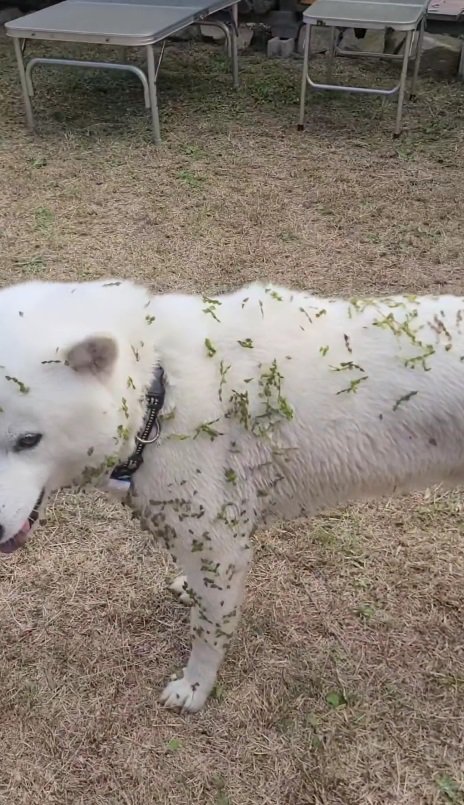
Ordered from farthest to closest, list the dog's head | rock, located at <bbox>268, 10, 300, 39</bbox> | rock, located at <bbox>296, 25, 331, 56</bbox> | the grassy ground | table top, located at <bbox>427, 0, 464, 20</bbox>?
rock, located at <bbox>268, 10, 300, 39</bbox> → rock, located at <bbox>296, 25, 331, 56</bbox> → table top, located at <bbox>427, 0, 464, 20</bbox> → the grassy ground → the dog's head

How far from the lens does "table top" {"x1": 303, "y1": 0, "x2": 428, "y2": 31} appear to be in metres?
5.14

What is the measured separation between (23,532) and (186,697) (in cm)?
88

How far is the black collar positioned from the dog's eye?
0.24m

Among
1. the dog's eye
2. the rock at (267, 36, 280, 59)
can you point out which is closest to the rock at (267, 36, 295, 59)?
the rock at (267, 36, 280, 59)

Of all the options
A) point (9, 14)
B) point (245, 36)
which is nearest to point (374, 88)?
point (245, 36)

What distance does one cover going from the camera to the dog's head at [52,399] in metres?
1.44

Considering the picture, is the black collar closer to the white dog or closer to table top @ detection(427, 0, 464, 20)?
the white dog

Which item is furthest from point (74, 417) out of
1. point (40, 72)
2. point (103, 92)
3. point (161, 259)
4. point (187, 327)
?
point (40, 72)

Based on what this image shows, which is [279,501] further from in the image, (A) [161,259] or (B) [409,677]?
(A) [161,259]

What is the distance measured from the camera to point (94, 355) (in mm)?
1480

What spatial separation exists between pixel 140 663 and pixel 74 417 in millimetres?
1144

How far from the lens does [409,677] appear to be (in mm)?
2219

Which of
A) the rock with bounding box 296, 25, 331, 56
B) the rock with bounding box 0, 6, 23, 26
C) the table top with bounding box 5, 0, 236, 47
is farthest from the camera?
the rock with bounding box 0, 6, 23, 26

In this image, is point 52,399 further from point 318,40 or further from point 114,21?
point 318,40
